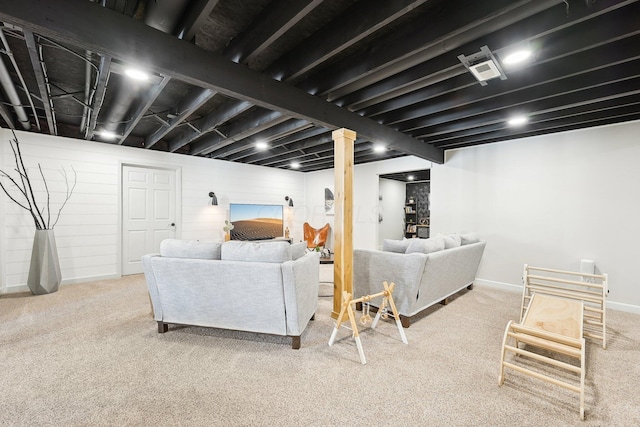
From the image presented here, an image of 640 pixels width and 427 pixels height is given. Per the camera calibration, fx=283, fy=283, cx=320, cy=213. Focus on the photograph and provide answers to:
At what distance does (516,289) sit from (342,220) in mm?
3280

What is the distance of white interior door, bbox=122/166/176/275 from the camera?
5004 millimetres

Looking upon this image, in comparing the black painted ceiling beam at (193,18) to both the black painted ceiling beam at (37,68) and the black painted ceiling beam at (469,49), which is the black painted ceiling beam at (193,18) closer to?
the black painted ceiling beam at (37,68)

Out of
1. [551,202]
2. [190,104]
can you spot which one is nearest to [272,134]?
[190,104]

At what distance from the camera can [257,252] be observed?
2482 millimetres

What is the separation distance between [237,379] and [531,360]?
2326mm

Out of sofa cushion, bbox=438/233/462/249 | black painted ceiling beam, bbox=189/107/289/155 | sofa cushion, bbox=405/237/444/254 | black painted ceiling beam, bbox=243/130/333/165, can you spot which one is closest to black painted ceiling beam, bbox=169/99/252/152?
black painted ceiling beam, bbox=189/107/289/155

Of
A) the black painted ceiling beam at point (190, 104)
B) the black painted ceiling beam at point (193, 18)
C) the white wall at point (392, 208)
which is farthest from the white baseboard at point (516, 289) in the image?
the black painted ceiling beam at point (193, 18)

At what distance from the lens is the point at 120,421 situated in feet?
5.25

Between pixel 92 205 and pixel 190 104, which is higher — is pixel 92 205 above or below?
below

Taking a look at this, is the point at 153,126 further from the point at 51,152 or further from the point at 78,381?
the point at 78,381

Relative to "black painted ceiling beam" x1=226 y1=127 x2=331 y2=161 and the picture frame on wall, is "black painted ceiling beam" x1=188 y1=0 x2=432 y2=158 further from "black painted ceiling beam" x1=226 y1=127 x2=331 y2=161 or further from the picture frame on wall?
the picture frame on wall

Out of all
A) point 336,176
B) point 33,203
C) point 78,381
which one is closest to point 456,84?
point 336,176

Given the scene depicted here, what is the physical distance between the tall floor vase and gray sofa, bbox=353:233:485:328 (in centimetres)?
423

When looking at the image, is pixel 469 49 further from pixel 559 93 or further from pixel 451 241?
pixel 451 241
